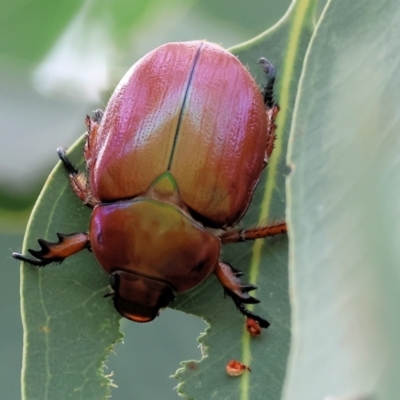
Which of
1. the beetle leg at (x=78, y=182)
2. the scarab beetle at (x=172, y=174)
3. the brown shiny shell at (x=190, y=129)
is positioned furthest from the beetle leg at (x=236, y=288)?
the beetle leg at (x=78, y=182)

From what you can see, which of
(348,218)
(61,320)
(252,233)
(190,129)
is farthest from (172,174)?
(348,218)

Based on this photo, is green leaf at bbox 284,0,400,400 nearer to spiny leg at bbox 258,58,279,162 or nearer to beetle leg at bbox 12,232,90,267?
spiny leg at bbox 258,58,279,162

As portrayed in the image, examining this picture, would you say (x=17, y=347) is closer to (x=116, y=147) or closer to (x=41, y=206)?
(x=41, y=206)

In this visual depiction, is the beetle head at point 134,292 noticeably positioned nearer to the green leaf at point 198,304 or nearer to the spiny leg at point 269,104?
the green leaf at point 198,304

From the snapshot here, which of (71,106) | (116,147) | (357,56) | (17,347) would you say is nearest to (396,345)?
(357,56)

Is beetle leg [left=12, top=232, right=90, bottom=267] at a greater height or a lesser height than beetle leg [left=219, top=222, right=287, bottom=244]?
lesser

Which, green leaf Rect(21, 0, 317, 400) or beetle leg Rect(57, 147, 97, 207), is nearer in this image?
green leaf Rect(21, 0, 317, 400)

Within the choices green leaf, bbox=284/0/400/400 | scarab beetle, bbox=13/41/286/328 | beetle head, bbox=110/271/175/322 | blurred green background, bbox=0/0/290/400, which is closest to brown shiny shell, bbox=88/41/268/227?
scarab beetle, bbox=13/41/286/328
